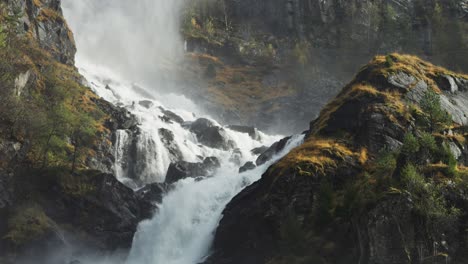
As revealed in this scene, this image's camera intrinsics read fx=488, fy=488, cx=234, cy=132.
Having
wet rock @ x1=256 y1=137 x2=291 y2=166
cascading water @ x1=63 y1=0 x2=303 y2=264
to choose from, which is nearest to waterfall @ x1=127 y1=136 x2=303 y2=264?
cascading water @ x1=63 y1=0 x2=303 y2=264

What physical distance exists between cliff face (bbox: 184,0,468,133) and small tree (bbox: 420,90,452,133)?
63.0 m

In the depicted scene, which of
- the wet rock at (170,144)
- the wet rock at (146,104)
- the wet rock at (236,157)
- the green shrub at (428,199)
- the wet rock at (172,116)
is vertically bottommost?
the green shrub at (428,199)

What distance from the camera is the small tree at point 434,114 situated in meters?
39.1

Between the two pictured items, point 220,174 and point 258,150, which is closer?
point 220,174

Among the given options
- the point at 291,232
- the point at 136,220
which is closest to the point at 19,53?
the point at 136,220

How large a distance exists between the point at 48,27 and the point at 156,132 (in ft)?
82.4

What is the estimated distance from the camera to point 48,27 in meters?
76.4

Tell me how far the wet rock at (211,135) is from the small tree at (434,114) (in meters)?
39.9

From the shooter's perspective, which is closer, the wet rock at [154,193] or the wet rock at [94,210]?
the wet rock at [94,210]

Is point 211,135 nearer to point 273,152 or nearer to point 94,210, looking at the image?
point 273,152

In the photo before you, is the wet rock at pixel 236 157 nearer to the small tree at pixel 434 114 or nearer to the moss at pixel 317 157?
the moss at pixel 317 157

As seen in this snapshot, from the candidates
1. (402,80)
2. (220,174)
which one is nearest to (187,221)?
(220,174)

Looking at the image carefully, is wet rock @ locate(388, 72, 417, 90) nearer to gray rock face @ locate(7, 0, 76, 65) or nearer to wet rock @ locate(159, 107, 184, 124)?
wet rock @ locate(159, 107, 184, 124)

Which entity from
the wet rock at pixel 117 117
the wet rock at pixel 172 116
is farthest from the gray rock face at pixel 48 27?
the wet rock at pixel 172 116
